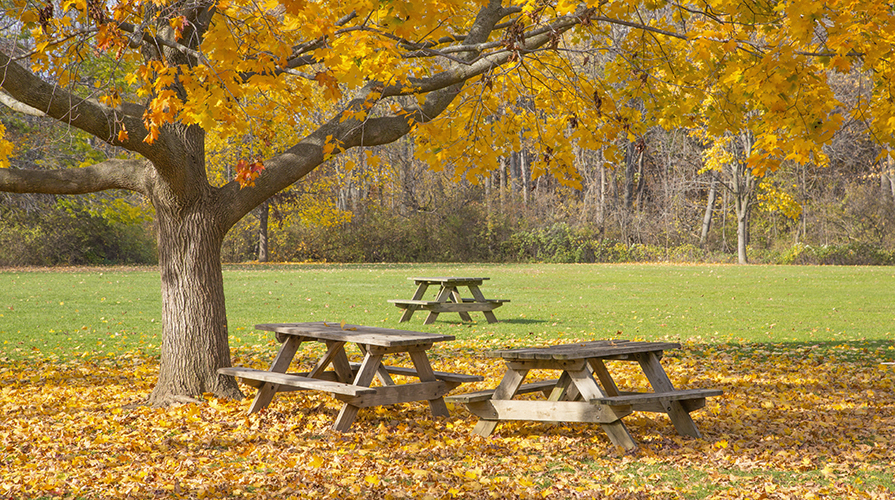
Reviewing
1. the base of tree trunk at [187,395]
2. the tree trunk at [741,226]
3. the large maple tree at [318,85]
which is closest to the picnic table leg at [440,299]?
the large maple tree at [318,85]

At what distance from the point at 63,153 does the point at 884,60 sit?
21.8m

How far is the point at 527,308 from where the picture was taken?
1496 cm

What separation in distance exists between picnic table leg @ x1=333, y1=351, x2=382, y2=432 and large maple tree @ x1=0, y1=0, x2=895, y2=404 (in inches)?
61.2

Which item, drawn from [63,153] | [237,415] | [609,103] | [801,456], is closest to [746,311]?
[609,103]

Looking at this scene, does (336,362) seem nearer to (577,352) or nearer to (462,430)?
(462,430)

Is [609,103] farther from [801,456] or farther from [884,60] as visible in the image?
[801,456]

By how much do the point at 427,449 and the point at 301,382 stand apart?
1.13 m

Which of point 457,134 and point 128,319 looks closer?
point 457,134

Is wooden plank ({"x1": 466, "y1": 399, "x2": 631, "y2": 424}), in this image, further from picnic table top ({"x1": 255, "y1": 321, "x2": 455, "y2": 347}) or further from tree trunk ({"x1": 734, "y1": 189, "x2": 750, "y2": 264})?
tree trunk ({"x1": 734, "y1": 189, "x2": 750, "y2": 264})

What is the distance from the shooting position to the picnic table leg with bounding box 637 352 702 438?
5348 mm

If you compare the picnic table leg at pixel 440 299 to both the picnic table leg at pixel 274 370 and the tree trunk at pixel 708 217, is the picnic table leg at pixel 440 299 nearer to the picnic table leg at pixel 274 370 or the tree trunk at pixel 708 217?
the picnic table leg at pixel 274 370

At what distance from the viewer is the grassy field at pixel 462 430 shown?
424 centimetres

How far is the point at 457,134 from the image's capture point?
304 inches

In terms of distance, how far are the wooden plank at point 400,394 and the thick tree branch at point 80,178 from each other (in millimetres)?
2646
